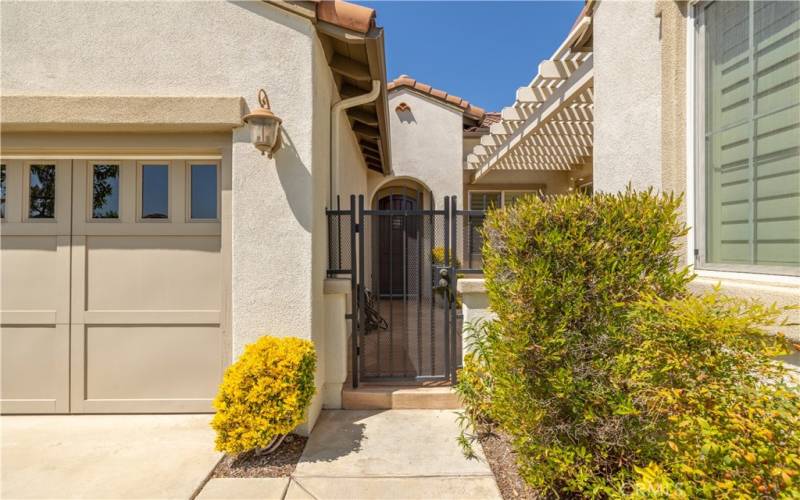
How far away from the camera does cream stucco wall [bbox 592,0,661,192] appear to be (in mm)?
3527

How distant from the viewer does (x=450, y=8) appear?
5801mm

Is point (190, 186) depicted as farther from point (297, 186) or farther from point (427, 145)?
point (427, 145)

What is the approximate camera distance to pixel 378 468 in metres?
3.31

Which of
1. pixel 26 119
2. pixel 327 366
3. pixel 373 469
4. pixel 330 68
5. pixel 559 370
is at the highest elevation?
pixel 330 68

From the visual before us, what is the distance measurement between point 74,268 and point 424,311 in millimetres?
6972

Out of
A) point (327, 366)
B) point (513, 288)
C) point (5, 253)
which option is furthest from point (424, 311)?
point (5, 253)

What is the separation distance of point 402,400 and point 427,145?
9371 mm

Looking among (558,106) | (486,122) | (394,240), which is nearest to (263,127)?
(558,106)

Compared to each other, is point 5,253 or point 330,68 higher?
point 330,68

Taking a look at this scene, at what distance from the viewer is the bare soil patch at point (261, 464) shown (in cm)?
324

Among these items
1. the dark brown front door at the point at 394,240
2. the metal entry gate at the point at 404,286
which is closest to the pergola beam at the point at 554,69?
the metal entry gate at the point at 404,286

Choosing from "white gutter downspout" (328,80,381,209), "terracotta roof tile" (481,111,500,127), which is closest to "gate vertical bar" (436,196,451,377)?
"white gutter downspout" (328,80,381,209)

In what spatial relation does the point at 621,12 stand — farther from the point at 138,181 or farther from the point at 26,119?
the point at 26,119

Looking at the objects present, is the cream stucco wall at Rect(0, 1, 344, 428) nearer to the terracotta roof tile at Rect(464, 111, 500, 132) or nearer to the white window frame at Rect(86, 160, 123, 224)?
the white window frame at Rect(86, 160, 123, 224)
